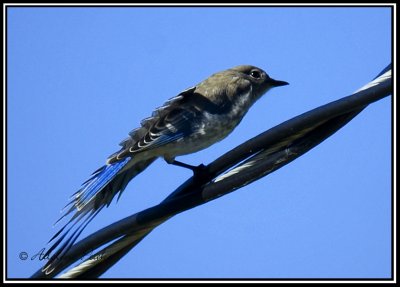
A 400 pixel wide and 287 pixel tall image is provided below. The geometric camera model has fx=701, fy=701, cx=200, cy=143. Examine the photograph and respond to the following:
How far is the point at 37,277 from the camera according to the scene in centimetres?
484

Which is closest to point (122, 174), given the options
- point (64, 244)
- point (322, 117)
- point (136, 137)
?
point (136, 137)

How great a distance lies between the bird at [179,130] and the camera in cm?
572

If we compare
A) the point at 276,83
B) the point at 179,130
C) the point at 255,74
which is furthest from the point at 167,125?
the point at 276,83

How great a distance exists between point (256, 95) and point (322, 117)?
11.2ft

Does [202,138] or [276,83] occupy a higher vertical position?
[276,83]

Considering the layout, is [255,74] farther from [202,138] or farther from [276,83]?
[202,138]

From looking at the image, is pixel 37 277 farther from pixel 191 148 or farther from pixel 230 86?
pixel 230 86

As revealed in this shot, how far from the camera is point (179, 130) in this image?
6527mm

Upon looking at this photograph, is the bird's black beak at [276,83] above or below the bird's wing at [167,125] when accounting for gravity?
above

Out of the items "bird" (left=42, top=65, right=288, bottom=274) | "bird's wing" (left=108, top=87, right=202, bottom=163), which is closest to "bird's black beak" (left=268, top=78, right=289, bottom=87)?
"bird" (left=42, top=65, right=288, bottom=274)

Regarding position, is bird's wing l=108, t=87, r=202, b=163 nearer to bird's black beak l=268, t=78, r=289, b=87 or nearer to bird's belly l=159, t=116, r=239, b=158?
bird's belly l=159, t=116, r=239, b=158

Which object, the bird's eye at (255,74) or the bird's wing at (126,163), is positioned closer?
the bird's wing at (126,163)

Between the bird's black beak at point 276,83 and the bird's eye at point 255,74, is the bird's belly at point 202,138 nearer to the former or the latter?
the bird's eye at point 255,74

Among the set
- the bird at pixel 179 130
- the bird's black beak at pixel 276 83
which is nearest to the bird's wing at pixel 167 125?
the bird at pixel 179 130
